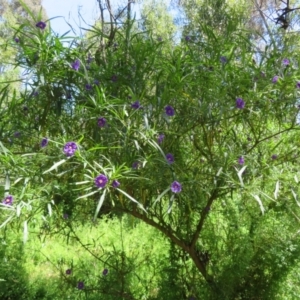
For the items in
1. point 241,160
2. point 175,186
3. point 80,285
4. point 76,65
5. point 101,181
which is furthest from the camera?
point 80,285

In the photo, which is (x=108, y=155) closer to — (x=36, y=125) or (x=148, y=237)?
(x=36, y=125)

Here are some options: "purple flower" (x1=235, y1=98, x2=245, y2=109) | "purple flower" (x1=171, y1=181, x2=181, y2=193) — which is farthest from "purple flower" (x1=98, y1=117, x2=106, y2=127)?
"purple flower" (x1=235, y1=98, x2=245, y2=109)

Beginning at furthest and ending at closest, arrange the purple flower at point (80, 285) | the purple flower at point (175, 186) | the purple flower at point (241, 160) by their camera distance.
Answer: the purple flower at point (80, 285) < the purple flower at point (241, 160) < the purple flower at point (175, 186)

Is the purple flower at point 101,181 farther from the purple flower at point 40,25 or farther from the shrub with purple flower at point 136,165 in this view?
the purple flower at point 40,25

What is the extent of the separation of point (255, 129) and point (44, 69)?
0.96 metres

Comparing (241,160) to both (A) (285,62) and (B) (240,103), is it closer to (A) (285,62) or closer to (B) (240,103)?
(B) (240,103)

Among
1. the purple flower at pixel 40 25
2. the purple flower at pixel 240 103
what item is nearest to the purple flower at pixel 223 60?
the purple flower at pixel 240 103

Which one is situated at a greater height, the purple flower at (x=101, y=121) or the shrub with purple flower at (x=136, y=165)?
the purple flower at (x=101, y=121)

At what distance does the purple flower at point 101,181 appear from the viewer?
155cm

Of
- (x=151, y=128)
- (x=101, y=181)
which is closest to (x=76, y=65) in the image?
(x=151, y=128)

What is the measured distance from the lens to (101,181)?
1.56 meters

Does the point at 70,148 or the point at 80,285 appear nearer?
the point at 70,148

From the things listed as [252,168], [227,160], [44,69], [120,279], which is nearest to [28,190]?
[44,69]

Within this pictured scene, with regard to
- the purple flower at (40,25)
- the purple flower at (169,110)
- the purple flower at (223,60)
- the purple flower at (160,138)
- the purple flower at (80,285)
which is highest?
the purple flower at (40,25)
